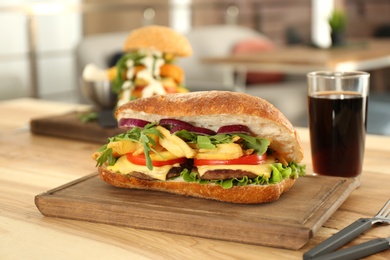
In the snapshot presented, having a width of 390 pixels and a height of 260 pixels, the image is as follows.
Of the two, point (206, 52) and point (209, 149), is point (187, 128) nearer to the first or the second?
point (209, 149)

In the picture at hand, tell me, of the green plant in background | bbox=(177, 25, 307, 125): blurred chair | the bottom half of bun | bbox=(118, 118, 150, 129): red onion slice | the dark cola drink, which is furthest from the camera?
bbox=(177, 25, 307, 125): blurred chair

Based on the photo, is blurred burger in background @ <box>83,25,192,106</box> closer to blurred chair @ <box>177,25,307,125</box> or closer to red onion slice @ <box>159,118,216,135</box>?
red onion slice @ <box>159,118,216,135</box>

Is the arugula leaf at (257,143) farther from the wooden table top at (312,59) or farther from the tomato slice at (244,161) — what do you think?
the wooden table top at (312,59)

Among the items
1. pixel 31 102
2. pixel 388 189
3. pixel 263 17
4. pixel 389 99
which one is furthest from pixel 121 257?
pixel 263 17

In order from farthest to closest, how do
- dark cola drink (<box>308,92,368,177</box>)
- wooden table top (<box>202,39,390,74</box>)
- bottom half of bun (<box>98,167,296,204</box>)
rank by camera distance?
wooden table top (<box>202,39,390,74</box>)
dark cola drink (<box>308,92,368,177</box>)
bottom half of bun (<box>98,167,296,204</box>)

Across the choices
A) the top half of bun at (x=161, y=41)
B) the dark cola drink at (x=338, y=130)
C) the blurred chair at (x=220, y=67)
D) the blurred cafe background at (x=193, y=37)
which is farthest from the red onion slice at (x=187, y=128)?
the blurred chair at (x=220, y=67)

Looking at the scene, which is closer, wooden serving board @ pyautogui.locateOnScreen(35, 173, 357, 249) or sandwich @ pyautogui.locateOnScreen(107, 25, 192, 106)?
wooden serving board @ pyautogui.locateOnScreen(35, 173, 357, 249)

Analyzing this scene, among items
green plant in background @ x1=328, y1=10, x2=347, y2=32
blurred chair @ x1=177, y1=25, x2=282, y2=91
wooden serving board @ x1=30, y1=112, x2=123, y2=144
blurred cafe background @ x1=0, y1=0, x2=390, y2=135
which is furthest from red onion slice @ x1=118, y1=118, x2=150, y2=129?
blurred chair @ x1=177, y1=25, x2=282, y2=91
